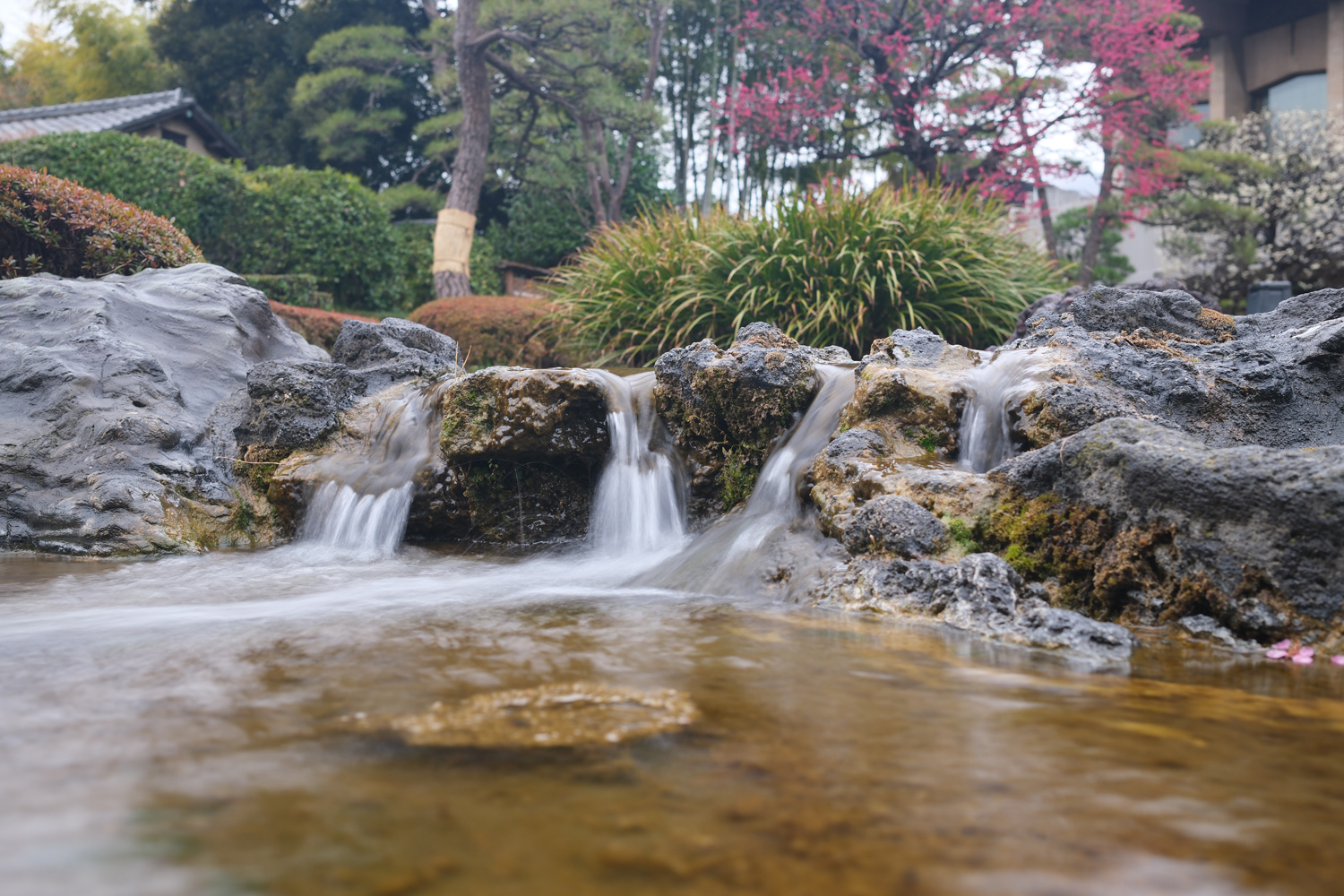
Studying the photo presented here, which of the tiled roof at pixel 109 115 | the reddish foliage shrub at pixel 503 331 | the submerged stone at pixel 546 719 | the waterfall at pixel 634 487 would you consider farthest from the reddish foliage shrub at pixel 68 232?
the tiled roof at pixel 109 115

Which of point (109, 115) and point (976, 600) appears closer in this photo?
point (976, 600)

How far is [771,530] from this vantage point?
148 inches

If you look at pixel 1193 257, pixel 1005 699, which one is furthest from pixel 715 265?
pixel 1193 257

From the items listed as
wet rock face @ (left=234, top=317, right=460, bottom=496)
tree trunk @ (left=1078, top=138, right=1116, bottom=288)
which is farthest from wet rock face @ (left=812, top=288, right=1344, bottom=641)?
tree trunk @ (left=1078, top=138, right=1116, bottom=288)

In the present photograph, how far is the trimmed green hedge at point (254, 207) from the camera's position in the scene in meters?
12.7

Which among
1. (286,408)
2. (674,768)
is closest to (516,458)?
(286,408)

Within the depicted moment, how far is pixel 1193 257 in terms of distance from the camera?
53.0 ft

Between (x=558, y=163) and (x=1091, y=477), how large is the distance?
1600 centimetres

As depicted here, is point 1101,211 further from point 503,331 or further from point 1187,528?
point 1187,528

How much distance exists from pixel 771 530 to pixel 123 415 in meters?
4.00

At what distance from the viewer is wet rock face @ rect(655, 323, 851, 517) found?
4.44 meters

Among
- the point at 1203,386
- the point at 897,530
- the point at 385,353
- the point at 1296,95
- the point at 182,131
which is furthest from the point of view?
the point at 182,131

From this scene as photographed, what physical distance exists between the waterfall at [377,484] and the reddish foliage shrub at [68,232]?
4.28 m

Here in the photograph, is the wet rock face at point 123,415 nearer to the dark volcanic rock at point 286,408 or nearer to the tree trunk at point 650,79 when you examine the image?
the dark volcanic rock at point 286,408
